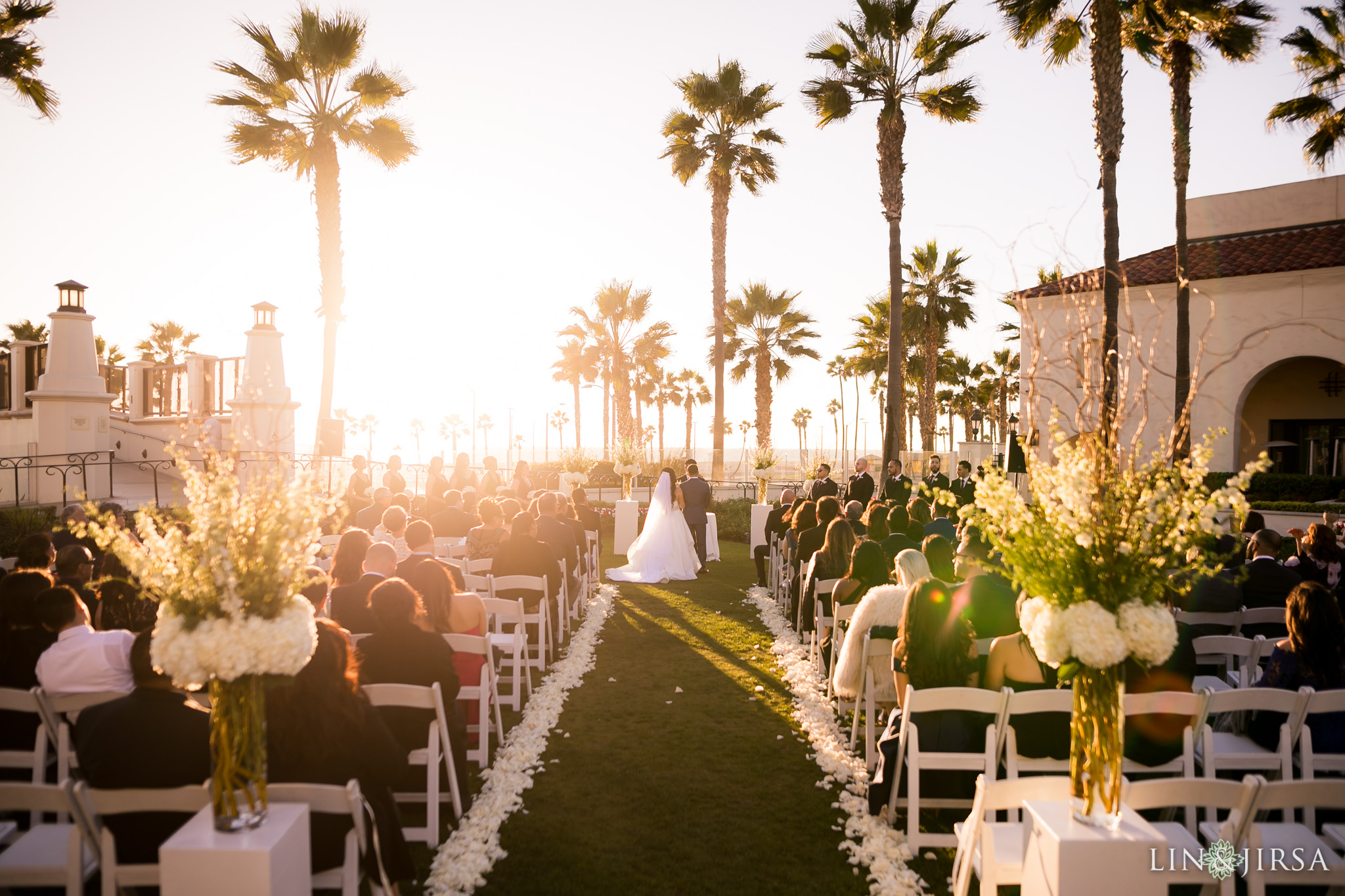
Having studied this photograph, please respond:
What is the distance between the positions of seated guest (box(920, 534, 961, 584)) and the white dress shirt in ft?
18.4

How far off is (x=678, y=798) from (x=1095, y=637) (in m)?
3.14

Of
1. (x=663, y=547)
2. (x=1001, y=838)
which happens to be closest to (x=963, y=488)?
(x=663, y=547)

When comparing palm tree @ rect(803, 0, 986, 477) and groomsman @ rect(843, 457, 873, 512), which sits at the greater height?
palm tree @ rect(803, 0, 986, 477)

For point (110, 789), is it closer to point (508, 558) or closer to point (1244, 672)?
point (508, 558)

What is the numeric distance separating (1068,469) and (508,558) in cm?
643

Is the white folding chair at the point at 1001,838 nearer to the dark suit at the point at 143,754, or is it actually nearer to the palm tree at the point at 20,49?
the dark suit at the point at 143,754

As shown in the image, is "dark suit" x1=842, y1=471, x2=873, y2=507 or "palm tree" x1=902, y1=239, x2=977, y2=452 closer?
"dark suit" x1=842, y1=471, x2=873, y2=507

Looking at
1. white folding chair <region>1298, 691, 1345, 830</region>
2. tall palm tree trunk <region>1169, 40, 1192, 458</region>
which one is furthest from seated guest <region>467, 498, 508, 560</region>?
tall palm tree trunk <region>1169, 40, 1192, 458</region>

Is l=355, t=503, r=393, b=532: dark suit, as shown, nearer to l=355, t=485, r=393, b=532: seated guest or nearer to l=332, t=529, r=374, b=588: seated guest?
l=355, t=485, r=393, b=532: seated guest

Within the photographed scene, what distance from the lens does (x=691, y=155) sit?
977 inches

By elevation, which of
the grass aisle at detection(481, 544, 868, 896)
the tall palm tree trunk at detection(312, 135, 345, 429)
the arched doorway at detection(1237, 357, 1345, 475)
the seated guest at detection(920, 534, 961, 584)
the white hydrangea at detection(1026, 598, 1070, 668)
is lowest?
the grass aisle at detection(481, 544, 868, 896)

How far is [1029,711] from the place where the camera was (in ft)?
13.1

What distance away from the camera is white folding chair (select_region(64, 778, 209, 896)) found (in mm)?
2852

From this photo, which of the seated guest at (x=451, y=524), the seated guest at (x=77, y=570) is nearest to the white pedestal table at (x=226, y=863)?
the seated guest at (x=77, y=570)
